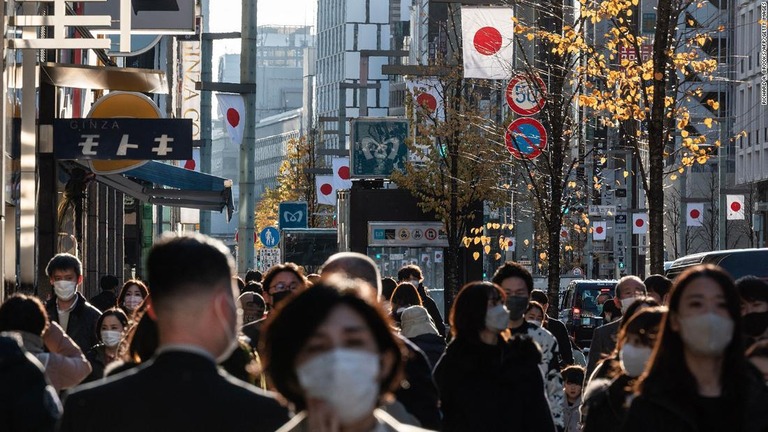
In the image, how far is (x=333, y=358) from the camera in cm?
394

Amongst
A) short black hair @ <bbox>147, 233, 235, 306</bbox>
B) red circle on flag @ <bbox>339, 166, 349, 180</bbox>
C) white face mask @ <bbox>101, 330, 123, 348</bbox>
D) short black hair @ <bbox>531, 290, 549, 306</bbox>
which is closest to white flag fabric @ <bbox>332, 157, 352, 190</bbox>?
red circle on flag @ <bbox>339, 166, 349, 180</bbox>

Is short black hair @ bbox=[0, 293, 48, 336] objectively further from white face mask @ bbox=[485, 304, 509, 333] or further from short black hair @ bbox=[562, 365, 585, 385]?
short black hair @ bbox=[562, 365, 585, 385]

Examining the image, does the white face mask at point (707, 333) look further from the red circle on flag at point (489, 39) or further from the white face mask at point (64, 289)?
the red circle on flag at point (489, 39)

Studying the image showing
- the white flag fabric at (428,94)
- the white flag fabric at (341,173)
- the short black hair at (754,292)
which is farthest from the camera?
the white flag fabric at (341,173)

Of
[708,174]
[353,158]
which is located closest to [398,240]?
[353,158]

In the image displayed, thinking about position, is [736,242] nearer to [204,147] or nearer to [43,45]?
[204,147]

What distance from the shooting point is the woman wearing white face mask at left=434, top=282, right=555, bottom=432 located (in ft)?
27.8

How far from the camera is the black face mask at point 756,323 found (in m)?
9.93

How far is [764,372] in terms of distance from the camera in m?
7.38

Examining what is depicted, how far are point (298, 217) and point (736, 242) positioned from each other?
42291mm

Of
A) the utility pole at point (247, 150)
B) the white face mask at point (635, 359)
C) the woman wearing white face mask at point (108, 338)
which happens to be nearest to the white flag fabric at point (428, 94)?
the utility pole at point (247, 150)

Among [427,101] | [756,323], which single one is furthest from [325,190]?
[756,323]

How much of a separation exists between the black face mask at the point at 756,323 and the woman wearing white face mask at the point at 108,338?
12.9 feet

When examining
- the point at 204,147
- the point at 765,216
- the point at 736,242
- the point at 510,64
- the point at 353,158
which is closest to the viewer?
the point at 510,64
